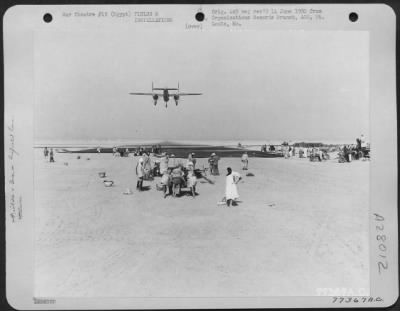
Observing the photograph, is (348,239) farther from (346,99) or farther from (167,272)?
(167,272)

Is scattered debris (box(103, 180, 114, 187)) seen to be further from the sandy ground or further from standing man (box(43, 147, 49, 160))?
standing man (box(43, 147, 49, 160))

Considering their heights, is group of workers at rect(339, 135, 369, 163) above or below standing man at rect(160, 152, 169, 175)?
above

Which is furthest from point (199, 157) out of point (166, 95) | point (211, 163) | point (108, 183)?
point (108, 183)

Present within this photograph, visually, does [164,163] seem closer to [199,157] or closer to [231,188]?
[199,157]

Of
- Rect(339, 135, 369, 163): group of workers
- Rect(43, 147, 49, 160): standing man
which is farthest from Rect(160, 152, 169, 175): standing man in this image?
Rect(339, 135, 369, 163): group of workers

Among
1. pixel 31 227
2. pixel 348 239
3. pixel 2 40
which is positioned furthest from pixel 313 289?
pixel 2 40

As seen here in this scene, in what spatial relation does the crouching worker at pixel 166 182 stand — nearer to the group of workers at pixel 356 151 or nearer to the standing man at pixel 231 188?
the standing man at pixel 231 188

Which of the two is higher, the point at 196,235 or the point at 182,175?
the point at 182,175

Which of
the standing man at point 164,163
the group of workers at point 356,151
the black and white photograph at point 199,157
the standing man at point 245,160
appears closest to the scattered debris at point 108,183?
the black and white photograph at point 199,157
